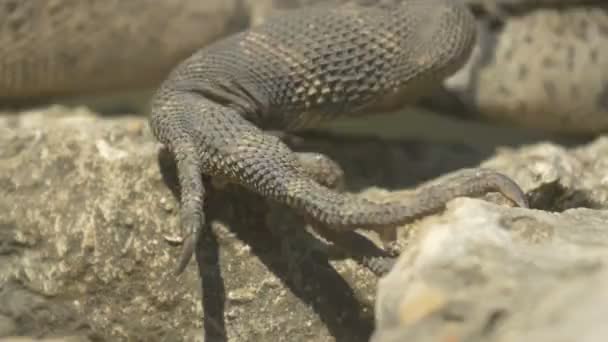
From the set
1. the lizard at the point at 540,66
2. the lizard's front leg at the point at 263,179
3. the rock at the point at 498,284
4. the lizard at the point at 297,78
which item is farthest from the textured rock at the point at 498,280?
the lizard at the point at 540,66

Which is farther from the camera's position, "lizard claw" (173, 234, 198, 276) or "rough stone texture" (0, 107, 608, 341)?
"rough stone texture" (0, 107, 608, 341)

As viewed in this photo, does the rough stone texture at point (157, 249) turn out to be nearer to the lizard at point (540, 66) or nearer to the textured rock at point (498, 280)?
the textured rock at point (498, 280)

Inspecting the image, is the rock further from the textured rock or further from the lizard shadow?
the lizard shadow

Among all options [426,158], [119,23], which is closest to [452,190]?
[426,158]

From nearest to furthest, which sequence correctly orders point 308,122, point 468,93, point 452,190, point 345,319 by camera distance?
point 452,190, point 345,319, point 308,122, point 468,93

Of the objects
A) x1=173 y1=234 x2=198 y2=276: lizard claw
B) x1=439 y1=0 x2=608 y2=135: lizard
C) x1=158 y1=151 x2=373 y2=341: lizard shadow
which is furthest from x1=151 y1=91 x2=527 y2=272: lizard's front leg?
x1=439 y1=0 x2=608 y2=135: lizard

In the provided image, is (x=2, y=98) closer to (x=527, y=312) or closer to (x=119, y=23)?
(x=119, y=23)
